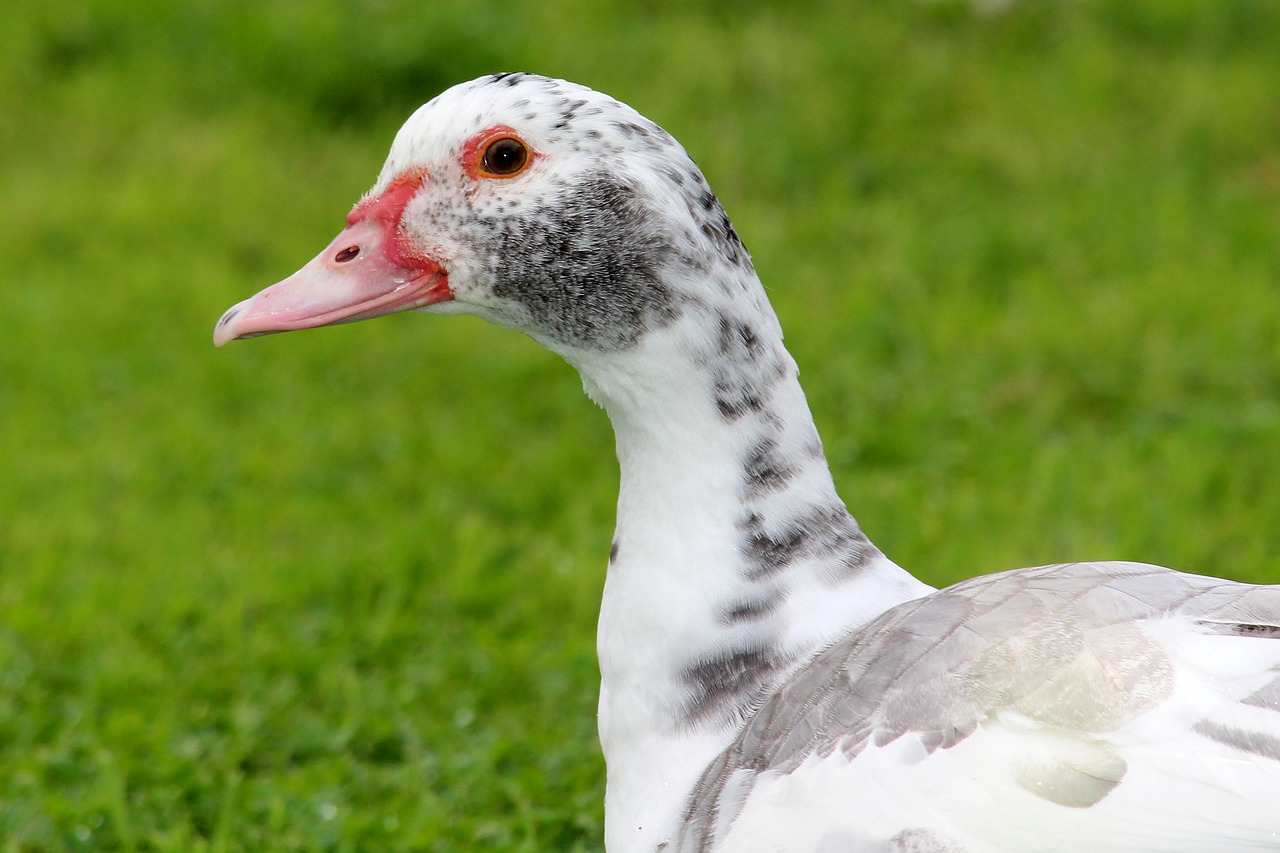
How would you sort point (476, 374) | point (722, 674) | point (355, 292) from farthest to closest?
point (476, 374), point (355, 292), point (722, 674)

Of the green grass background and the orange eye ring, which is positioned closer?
the orange eye ring

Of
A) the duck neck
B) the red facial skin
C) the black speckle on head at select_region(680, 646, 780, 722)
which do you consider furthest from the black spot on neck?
the red facial skin

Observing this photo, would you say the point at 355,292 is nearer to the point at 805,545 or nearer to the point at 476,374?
the point at 805,545

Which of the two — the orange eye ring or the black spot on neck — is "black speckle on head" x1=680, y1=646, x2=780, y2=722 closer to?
the black spot on neck

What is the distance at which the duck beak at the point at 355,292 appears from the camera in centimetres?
236

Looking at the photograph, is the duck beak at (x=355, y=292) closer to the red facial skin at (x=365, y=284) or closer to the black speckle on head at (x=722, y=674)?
the red facial skin at (x=365, y=284)

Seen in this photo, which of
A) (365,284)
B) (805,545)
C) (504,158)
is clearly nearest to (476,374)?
(365,284)

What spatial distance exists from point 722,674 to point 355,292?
0.82m

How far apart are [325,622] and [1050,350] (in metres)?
2.74

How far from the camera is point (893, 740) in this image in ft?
6.51

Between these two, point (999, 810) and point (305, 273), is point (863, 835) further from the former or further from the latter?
point (305, 273)

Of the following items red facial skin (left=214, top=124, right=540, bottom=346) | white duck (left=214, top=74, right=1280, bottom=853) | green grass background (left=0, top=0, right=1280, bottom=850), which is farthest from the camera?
green grass background (left=0, top=0, right=1280, bottom=850)

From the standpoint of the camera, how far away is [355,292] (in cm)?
237

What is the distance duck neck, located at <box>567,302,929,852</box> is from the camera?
88.0 inches
